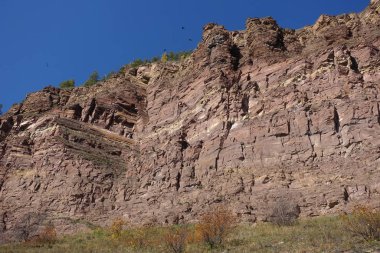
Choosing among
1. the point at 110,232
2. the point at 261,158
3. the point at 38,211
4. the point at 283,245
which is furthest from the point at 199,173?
the point at 283,245

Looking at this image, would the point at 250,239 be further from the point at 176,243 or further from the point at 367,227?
the point at 367,227

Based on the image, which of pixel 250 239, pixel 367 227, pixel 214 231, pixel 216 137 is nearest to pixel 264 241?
pixel 250 239

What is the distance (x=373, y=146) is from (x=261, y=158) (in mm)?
7720

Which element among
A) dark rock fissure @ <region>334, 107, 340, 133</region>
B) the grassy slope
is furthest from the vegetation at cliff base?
dark rock fissure @ <region>334, 107, 340, 133</region>

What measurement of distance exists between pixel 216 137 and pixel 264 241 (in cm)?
1621

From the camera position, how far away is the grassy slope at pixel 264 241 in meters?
18.7

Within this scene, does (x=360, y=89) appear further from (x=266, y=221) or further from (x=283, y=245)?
(x=283, y=245)

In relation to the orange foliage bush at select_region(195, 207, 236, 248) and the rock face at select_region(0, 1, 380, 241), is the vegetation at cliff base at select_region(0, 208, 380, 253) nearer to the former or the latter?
the orange foliage bush at select_region(195, 207, 236, 248)

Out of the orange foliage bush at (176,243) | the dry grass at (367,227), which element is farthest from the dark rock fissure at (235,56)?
the dry grass at (367,227)

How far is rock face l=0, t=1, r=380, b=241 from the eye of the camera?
1209 inches

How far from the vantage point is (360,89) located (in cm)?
3244

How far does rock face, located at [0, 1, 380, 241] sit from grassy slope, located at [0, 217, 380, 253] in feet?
11.9

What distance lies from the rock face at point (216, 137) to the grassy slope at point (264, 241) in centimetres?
362

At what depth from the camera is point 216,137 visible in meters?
37.7
